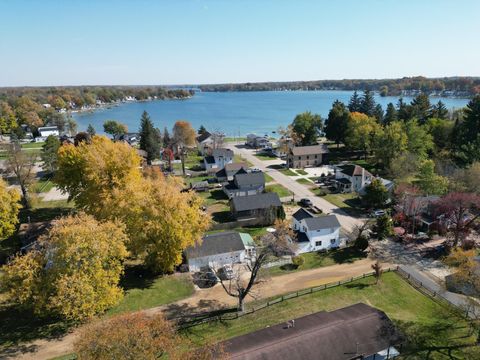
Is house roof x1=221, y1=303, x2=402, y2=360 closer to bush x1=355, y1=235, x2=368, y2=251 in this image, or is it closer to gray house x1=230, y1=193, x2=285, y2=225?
bush x1=355, y1=235, x2=368, y2=251

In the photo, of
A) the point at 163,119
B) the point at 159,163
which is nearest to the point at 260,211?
the point at 159,163

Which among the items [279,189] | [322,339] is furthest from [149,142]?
[322,339]

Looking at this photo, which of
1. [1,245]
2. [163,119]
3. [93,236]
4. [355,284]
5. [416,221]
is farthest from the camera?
[163,119]

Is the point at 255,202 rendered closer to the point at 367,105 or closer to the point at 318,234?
the point at 318,234

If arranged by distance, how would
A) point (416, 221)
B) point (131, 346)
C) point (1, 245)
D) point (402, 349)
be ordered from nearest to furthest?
point (131, 346)
point (402, 349)
point (1, 245)
point (416, 221)

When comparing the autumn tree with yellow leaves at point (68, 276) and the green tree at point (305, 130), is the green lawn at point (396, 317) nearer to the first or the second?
the autumn tree with yellow leaves at point (68, 276)

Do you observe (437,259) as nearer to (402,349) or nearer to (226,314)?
(402,349)
